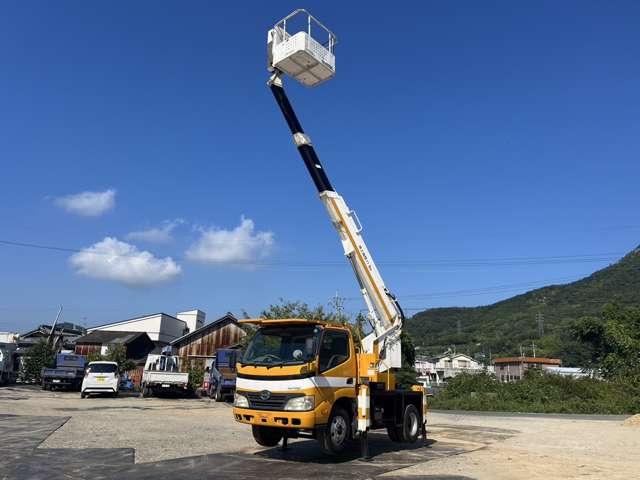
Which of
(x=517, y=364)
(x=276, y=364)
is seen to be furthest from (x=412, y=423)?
(x=517, y=364)

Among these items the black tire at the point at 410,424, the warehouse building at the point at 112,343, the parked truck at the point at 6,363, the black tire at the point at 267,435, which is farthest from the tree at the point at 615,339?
the parked truck at the point at 6,363

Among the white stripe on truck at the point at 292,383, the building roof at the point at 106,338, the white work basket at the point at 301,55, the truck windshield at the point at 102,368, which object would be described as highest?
the white work basket at the point at 301,55

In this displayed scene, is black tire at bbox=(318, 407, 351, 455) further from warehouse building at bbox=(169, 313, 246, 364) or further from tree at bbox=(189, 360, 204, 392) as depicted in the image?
warehouse building at bbox=(169, 313, 246, 364)

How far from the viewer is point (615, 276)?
4774 inches

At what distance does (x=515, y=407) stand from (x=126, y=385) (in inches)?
936

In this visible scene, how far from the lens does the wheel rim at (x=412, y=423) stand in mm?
12938

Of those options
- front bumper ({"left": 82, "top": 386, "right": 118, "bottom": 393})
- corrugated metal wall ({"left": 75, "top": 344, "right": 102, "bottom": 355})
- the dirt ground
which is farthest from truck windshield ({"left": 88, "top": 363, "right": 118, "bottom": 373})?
corrugated metal wall ({"left": 75, "top": 344, "right": 102, "bottom": 355})

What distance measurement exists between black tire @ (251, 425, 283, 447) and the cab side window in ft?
6.99

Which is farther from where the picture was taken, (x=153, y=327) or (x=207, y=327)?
(x=153, y=327)

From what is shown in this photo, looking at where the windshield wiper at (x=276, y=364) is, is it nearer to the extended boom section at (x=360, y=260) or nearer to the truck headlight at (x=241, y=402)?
the truck headlight at (x=241, y=402)

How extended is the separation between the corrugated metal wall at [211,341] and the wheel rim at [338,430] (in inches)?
1327

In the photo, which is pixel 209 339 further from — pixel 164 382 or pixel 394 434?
pixel 394 434

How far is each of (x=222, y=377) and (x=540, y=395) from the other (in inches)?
694

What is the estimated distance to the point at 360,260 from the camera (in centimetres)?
1402
